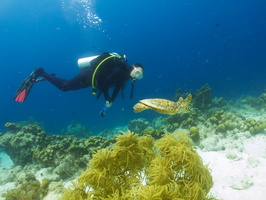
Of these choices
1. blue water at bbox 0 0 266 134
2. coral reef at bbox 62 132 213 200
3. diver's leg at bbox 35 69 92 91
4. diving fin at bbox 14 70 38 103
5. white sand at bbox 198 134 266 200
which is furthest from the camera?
blue water at bbox 0 0 266 134

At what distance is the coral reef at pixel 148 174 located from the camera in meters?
2.03

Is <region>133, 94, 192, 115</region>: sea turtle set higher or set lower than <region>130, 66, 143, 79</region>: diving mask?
lower

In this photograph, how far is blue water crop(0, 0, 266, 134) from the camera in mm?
71375

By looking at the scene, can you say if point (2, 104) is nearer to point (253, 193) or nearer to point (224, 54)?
point (253, 193)

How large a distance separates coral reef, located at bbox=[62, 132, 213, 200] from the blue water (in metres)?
60.7

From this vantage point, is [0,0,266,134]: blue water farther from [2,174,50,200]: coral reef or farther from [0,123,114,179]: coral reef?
[2,174,50,200]: coral reef

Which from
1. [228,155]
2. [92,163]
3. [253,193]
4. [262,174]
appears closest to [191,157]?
[92,163]

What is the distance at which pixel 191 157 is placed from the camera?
7.10 ft

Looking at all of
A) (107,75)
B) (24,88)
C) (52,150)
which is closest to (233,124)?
(107,75)

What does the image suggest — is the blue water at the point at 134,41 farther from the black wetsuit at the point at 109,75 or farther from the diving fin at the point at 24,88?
the black wetsuit at the point at 109,75

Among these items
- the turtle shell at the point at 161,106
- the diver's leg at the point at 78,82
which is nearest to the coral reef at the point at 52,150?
the diver's leg at the point at 78,82

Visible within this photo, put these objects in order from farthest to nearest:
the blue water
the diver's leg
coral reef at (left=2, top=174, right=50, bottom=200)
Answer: the blue water
the diver's leg
coral reef at (left=2, top=174, right=50, bottom=200)

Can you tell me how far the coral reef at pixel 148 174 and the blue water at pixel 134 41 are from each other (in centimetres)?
6073

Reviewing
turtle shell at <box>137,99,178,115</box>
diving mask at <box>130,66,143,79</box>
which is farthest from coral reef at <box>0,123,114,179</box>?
turtle shell at <box>137,99,178,115</box>
